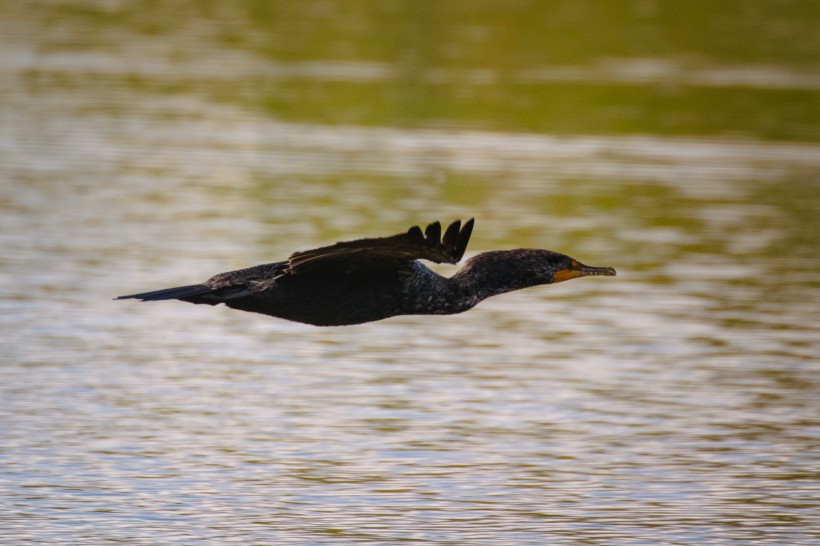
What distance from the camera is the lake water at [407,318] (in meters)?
8.84

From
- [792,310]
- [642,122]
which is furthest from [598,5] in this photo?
[792,310]

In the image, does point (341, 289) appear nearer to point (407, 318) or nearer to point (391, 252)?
point (391, 252)

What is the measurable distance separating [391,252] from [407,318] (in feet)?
18.3

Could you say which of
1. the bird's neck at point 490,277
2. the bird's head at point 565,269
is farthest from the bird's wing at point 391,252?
the bird's head at point 565,269

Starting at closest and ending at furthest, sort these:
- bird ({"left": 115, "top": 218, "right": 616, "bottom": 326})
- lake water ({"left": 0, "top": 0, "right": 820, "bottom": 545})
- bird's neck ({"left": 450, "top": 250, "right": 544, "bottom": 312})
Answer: bird ({"left": 115, "top": 218, "right": 616, "bottom": 326})
bird's neck ({"left": 450, "top": 250, "right": 544, "bottom": 312})
lake water ({"left": 0, "top": 0, "right": 820, "bottom": 545})

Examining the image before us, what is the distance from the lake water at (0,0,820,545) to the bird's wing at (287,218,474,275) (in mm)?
1161

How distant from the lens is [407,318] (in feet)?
44.0

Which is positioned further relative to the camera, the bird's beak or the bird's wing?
the bird's beak

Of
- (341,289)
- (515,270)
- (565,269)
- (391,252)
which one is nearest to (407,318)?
(565,269)

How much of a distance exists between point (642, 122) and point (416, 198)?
5.86 metres

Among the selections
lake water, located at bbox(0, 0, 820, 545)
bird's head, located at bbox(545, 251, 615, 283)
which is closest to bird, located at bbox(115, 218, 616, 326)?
bird's head, located at bbox(545, 251, 615, 283)

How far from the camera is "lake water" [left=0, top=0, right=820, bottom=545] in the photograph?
8836 millimetres

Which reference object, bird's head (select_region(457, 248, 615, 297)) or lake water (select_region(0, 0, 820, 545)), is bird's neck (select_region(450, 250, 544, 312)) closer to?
bird's head (select_region(457, 248, 615, 297))

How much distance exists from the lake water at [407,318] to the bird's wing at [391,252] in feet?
3.81
